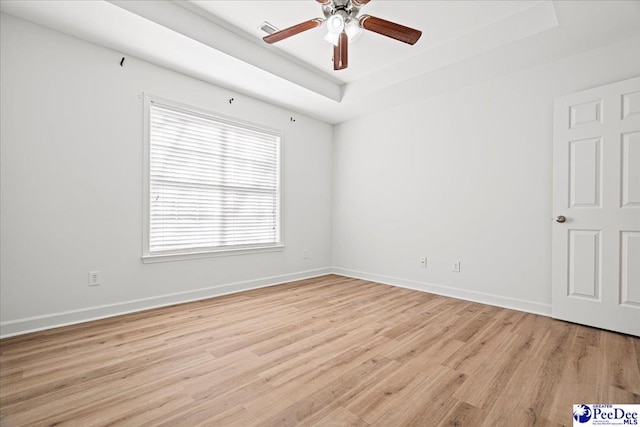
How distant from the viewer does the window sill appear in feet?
10.4

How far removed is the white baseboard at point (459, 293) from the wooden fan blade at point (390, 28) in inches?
111

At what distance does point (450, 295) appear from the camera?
3752 mm

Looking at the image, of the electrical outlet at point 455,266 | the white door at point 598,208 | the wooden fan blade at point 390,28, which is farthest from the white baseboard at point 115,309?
the white door at point 598,208

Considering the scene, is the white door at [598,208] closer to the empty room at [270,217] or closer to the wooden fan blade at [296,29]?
the empty room at [270,217]

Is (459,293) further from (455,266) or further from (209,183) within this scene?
(209,183)

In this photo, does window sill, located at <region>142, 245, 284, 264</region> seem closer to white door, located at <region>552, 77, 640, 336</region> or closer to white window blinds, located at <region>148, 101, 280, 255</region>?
white window blinds, located at <region>148, 101, 280, 255</region>

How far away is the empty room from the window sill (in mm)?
23

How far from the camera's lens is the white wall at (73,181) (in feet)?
8.02

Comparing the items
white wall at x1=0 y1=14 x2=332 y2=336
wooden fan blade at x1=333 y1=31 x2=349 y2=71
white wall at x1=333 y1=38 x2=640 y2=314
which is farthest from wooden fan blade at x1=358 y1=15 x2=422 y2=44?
white wall at x1=0 y1=14 x2=332 y2=336

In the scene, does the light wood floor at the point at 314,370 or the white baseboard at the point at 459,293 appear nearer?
the light wood floor at the point at 314,370

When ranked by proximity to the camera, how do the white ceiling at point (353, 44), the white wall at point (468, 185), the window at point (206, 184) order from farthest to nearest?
the window at point (206, 184) → the white wall at point (468, 185) → the white ceiling at point (353, 44)

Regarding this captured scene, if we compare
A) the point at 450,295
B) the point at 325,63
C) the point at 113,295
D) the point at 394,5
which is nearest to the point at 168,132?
the point at 113,295

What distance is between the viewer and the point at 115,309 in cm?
293

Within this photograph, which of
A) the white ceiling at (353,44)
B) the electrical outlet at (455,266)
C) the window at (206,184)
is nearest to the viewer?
the white ceiling at (353,44)
